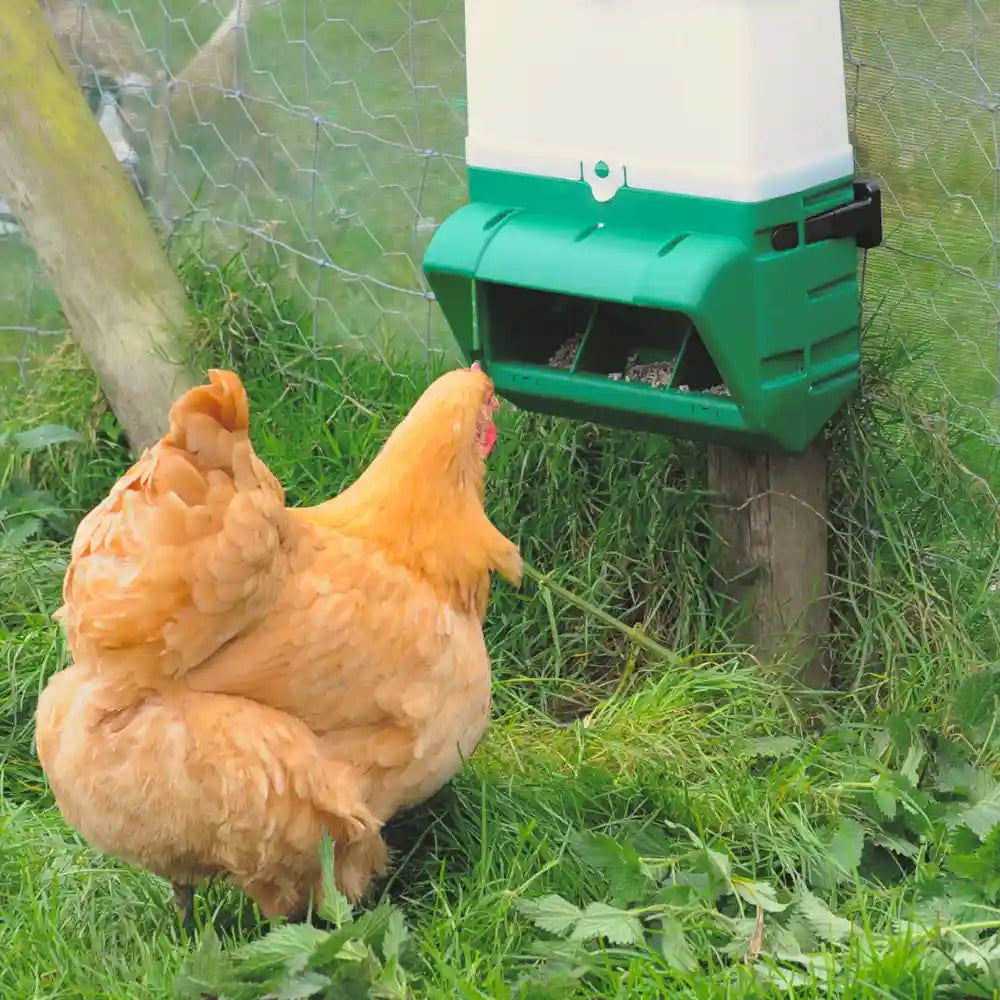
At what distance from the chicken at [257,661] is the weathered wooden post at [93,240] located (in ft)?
4.10

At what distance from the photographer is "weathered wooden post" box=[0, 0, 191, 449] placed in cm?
370

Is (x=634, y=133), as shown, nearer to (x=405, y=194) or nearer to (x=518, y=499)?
(x=518, y=499)

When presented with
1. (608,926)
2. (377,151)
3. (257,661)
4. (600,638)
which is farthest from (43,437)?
(608,926)

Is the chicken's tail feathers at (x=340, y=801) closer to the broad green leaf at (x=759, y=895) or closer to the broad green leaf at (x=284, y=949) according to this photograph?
the broad green leaf at (x=284, y=949)

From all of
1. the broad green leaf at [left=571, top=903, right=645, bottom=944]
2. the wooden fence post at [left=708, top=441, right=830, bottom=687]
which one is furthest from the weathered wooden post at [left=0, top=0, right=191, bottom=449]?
the broad green leaf at [left=571, top=903, right=645, bottom=944]

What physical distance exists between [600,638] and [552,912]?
2.83ft

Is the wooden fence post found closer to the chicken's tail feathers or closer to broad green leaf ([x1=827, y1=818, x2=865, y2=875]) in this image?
broad green leaf ([x1=827, y1=818, x2=865, y2=875])

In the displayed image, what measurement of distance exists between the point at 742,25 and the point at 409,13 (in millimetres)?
1552

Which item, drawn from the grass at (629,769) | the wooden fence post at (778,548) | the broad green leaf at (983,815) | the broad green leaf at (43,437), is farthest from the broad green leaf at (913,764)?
the broad green leaf at (43,437)

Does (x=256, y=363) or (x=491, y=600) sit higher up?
(x=256, y=363)

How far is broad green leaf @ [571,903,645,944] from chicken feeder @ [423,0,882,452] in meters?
0.78

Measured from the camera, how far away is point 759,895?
2416 mm

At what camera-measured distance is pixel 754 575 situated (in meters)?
3.07

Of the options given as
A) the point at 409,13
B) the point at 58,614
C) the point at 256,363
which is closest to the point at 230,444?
the point at 58,614
